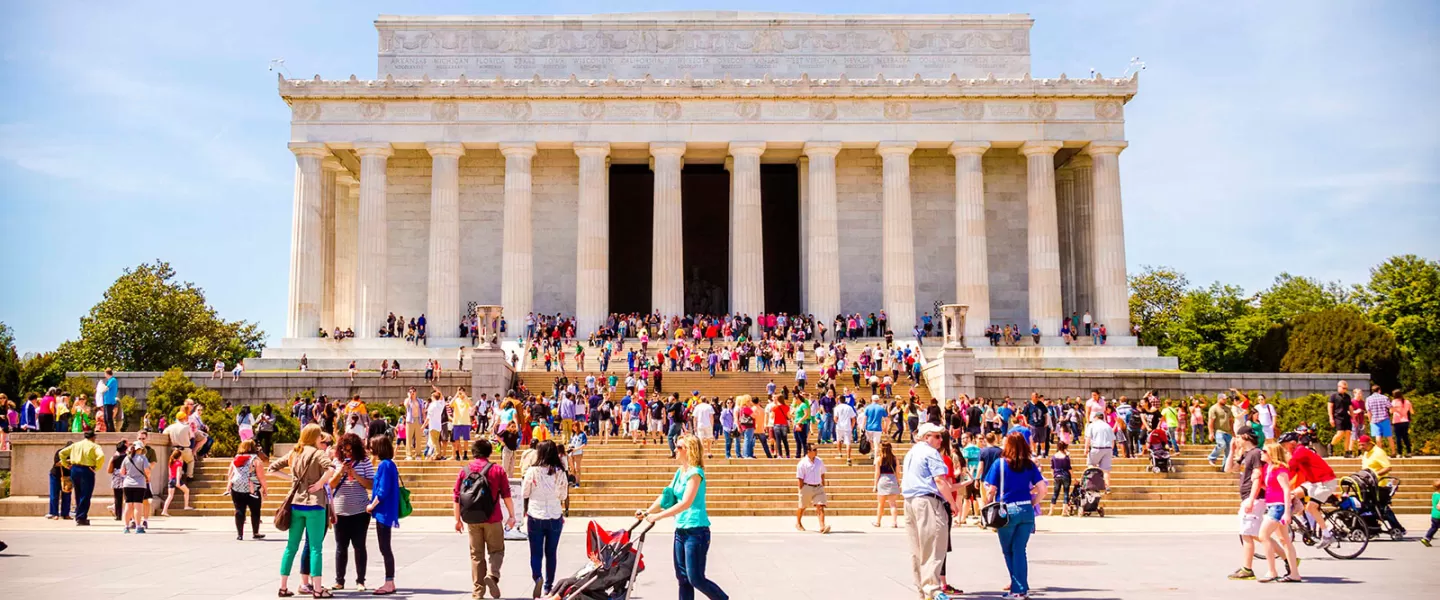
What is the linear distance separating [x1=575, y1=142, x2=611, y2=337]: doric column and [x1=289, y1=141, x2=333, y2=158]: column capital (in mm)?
11161

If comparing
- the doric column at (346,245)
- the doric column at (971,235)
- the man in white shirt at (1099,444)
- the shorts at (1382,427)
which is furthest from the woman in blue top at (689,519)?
the doric column at (346,245)

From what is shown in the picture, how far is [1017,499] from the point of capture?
534 inches

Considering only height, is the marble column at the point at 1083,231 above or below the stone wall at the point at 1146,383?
above

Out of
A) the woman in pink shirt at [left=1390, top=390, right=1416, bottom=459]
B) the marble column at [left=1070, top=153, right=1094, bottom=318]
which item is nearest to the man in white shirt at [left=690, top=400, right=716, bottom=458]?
the woman in pink shirt at [left=1390, top=390, right=1416, bottom=459]

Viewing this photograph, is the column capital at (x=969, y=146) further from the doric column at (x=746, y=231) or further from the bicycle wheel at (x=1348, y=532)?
the bicycle wheel at (x=1348, y=532)

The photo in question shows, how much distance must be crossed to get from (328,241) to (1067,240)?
35013 mm

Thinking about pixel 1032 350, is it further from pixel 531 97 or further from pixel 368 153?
pixel 368 153

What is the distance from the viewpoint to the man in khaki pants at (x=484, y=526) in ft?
44.6

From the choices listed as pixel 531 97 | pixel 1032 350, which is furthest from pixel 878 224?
pixel 531 97

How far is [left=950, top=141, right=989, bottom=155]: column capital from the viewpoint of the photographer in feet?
186

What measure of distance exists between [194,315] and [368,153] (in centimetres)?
2449

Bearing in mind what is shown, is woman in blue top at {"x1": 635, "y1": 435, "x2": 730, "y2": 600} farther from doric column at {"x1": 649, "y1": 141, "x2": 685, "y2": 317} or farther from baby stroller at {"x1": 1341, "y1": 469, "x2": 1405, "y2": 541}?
doric column at {"x1": 649, "y1": 141, "x2": 685, "y2": 317}

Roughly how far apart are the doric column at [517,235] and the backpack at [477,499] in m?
42.5

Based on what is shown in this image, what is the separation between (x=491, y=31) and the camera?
6128 centimetres
